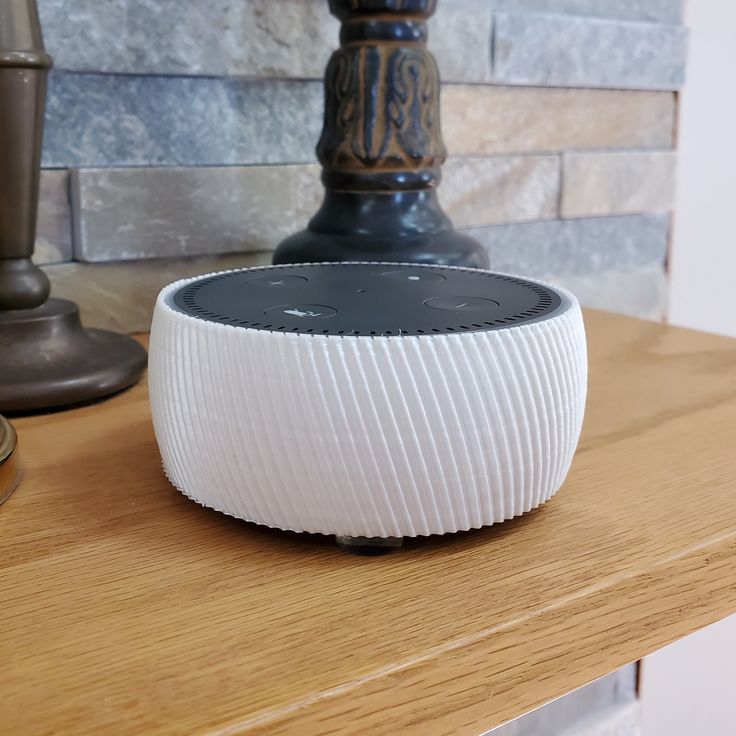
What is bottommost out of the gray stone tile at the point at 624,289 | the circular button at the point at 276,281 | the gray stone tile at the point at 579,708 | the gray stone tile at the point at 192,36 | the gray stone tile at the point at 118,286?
the gray stone tile at the point at 579,708

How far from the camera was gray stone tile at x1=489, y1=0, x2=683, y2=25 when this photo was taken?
85 centimetres

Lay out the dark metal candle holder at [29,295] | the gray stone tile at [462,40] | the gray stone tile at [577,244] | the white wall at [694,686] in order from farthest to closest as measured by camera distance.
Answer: the white wall at [694,686], the gray stone tile at [577,244], the gray stone tile at [462,40], the dark metal candle holder at [29,295]

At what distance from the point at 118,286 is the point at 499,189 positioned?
15.6 inches

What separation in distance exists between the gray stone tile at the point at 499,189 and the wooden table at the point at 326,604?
0.45 m

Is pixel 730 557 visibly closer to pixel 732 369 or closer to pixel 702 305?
pixel 732 369

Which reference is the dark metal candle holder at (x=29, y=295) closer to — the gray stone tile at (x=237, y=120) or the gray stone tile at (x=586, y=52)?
the gray stone tile at (x=237, y=120)

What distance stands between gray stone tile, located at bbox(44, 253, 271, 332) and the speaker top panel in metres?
0.22

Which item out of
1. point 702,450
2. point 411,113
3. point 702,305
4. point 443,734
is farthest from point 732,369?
point 702,305

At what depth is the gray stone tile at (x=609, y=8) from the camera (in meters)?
0.85

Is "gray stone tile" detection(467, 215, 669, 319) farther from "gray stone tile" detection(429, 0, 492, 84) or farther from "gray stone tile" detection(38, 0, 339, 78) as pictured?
"gray stone tile" detection(38, 0, 339, 78)

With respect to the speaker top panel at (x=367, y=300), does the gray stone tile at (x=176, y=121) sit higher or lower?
higher

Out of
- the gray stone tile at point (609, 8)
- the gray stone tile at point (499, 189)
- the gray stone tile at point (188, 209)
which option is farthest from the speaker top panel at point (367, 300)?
the gray stone tile at point (609, 8)

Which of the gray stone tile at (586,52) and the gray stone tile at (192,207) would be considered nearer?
the gray stone tile at (192,207)

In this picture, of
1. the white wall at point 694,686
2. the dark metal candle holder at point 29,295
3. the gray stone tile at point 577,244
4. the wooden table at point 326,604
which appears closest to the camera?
the wooden table at point 326,604
